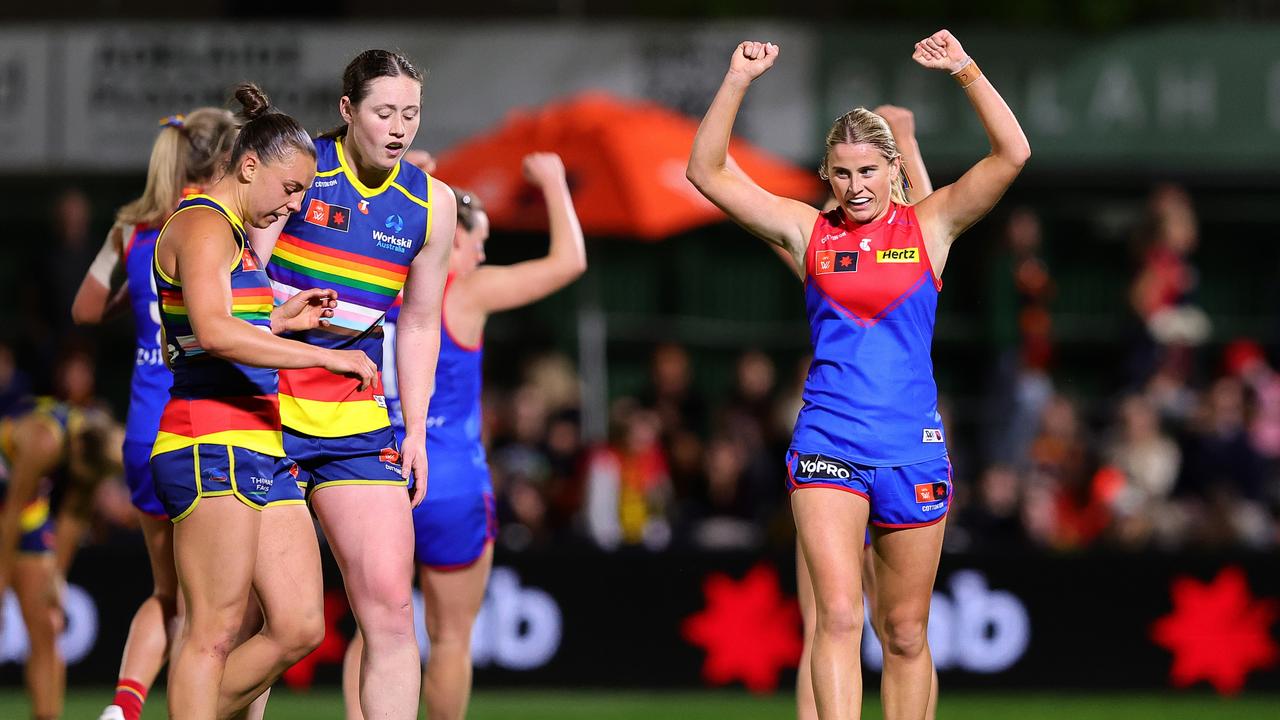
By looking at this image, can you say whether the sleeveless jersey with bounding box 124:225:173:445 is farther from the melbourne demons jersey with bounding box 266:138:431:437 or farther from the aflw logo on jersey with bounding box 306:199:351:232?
the aflw logo on jersey with bounding box 306:199:351:232

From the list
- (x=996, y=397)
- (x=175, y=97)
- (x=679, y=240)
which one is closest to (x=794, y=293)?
(x=679, y=240)

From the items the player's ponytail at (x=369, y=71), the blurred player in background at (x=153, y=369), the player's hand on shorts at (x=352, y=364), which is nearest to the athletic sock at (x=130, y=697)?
the blurred player in background at (x=153, y=369)

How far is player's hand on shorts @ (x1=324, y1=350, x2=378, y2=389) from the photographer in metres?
5.70

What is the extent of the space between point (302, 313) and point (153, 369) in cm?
149

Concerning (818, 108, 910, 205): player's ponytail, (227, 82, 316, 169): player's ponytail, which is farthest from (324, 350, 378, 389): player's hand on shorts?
(818, 108, 910, 205): player's ponytail

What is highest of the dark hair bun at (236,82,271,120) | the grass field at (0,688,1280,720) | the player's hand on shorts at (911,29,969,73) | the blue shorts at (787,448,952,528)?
the player's hand on shorts at (911,29,969,73)

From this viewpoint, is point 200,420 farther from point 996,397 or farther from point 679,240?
point 679,240

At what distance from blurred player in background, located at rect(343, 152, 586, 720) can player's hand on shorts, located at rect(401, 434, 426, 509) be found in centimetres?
59

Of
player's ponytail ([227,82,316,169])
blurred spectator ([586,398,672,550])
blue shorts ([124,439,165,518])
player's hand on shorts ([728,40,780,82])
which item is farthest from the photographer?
blurred spectator ([586,398,672,550])

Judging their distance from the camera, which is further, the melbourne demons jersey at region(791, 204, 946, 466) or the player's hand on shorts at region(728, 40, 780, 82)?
the player's hand on shorts at region(728, 40, 780, 82)

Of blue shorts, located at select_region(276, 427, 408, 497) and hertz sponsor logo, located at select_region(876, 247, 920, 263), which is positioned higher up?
hertz sponsor logo, located at select_region(876, 247, 920, 263)

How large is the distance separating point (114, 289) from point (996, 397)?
9259 millimetres

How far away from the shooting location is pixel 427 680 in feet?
23.9

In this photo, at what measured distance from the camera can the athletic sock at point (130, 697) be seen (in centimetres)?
696
